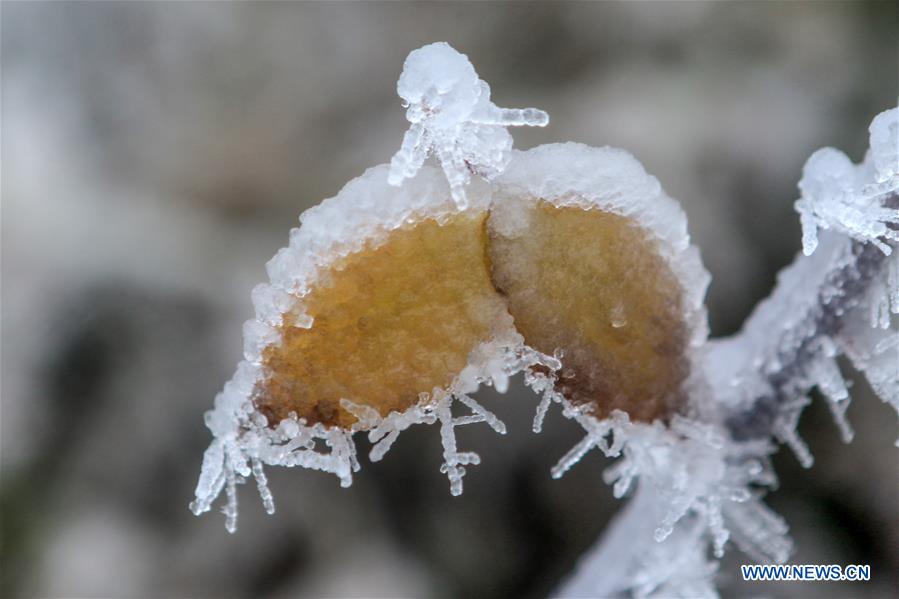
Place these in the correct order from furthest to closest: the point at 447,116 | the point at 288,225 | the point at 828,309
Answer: the point at 288,225 < the point at 828,309 < the point at 447,116

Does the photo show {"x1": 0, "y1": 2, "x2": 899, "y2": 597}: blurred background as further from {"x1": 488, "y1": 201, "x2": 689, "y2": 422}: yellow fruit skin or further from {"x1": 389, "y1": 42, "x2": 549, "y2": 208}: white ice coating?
{"x1": 389, "y1": 42, "x2": 549, "y2": 208}: white ice coating

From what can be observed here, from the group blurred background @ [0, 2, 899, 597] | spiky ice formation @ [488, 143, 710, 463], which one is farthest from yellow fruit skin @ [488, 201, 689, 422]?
blurred background @ [0, 2, 899, 597]

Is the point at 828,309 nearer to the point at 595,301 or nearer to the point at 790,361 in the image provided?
the point at 790,361

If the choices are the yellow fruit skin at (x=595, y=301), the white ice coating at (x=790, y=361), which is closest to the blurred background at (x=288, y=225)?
the white ice coating at (x=790, y=361)

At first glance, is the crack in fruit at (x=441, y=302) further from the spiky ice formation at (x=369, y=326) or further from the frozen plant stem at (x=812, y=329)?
the frozen plant stem at (x=812, y=329)

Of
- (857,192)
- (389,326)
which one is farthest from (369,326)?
(857,192)

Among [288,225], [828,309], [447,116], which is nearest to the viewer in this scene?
[447,116]

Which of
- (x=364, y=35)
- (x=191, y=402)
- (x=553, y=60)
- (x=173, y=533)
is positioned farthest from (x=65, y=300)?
(x=553, y=60)
